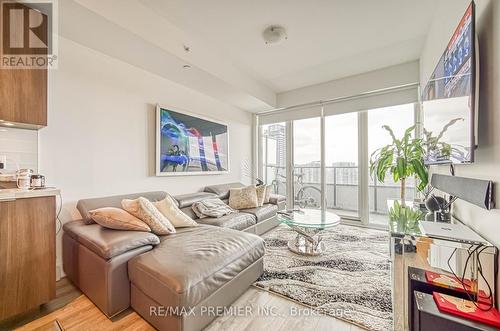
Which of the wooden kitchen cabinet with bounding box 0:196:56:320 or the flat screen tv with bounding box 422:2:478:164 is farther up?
the flat screen tv with bounding box 422:2:478:164

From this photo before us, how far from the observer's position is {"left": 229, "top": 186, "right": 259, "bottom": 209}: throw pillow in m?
3.35

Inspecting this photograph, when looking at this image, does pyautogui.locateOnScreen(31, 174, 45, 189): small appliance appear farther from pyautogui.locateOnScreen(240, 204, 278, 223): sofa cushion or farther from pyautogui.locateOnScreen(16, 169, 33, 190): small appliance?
pyautogui.locateOnScreen(240, 204, 278, 223): sofa cushion

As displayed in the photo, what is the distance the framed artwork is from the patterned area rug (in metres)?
1.65

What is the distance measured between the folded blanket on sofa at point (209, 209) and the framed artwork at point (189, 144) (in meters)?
0.64

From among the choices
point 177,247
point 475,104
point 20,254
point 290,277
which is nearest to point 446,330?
point 475,104

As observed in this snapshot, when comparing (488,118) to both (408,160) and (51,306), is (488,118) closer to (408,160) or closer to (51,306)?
(408,160)

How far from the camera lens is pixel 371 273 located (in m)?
2.12

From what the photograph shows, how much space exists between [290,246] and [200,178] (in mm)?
1820

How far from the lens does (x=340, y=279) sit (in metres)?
2.01

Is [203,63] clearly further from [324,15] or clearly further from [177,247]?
[177,247]

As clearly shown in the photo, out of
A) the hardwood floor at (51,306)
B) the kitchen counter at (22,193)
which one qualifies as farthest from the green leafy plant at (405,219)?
the hardwood floor at (51,306)

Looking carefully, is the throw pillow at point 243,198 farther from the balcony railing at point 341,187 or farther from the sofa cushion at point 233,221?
the balcony railing at point 341,187

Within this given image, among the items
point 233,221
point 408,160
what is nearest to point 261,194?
point 233,221

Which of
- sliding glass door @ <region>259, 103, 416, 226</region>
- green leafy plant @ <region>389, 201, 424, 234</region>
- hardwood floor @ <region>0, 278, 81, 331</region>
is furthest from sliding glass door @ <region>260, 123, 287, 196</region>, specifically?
hardwood floor @ <region>0, 278, 81, 331</region>
